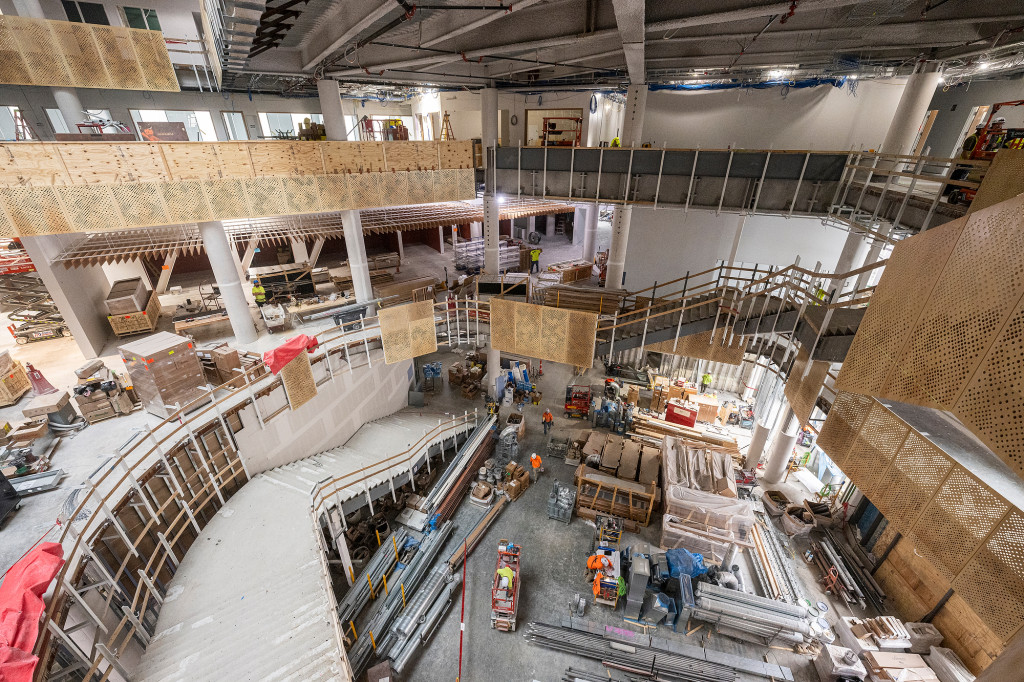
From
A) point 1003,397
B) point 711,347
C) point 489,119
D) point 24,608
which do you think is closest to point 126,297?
point 24,608

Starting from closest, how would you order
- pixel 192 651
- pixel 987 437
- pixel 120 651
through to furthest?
pixel 987 437 → pixel 120 651 → pixel 192 651

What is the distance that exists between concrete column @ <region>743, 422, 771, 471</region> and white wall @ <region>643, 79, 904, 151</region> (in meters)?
13.1

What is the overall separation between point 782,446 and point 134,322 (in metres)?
24.1

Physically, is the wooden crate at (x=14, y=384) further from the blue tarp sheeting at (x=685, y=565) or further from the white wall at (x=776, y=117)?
the white wall at (x=776, y=117)

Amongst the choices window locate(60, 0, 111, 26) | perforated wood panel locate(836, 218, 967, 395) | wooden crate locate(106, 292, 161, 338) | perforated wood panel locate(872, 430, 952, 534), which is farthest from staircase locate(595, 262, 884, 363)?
window locate(60, 0, 111, 26)

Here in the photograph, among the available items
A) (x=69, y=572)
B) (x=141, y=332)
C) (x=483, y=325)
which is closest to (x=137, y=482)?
(x=69, y=572)

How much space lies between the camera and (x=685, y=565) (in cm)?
1130

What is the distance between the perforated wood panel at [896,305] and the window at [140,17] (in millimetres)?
25411

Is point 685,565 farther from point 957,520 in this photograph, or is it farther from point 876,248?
point 876,248

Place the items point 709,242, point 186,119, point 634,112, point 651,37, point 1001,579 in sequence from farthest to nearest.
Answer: point 186,119
point 709,242
point 634,112
point 651,37
point 1001,579

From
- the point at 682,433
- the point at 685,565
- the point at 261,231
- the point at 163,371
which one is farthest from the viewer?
the point at 261,231

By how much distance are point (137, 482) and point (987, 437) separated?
46.0 feet

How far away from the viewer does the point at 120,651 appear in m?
7.39

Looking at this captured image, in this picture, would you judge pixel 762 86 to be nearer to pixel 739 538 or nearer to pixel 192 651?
pixel 739 538
